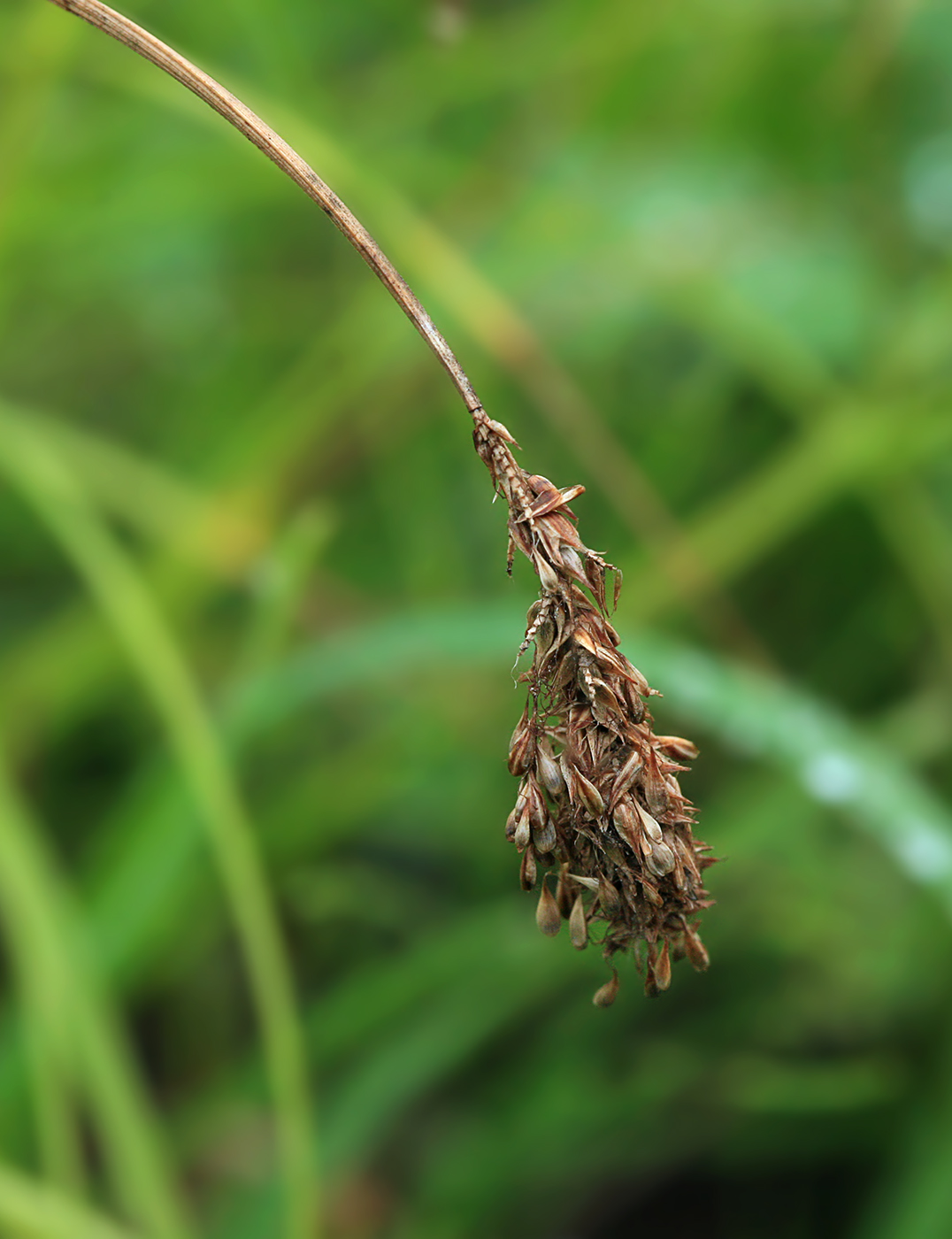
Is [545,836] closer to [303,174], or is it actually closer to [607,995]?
[607,995]

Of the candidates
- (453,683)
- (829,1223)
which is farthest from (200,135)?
(829,1223)

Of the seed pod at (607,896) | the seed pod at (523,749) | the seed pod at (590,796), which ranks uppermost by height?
the seed pod at (523,749)

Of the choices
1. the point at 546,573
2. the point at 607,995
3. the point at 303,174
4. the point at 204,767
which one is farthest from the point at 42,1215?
the point at 303,174

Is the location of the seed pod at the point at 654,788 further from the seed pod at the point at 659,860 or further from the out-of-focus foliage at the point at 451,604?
the out-of-focus foliage at the point at 451,604

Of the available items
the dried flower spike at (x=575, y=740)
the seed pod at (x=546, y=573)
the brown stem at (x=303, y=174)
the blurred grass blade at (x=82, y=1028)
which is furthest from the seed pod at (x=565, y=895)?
the blurred grass blade at (x=82, y=1028)

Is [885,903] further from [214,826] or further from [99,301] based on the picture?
[99,301]

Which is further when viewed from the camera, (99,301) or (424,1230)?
(99,301)

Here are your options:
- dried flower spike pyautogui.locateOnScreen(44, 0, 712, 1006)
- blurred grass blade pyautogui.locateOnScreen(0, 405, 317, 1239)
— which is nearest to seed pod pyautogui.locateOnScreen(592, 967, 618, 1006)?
dried flower spike pyautogui.locateOnScreen(44, 0, 712, 1006)
